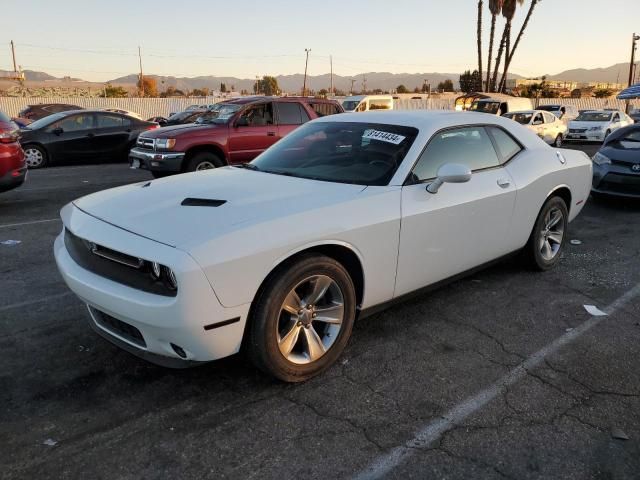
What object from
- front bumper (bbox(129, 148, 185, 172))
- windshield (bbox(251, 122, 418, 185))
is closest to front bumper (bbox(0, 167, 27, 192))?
front bumper (bbox(129, 148, 185, 172))

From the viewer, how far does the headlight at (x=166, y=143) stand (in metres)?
9.27

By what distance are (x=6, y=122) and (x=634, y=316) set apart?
8000mm

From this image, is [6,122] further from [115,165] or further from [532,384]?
[532,384]

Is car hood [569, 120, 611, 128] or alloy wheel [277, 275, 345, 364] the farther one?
car hood [569, 120, 611, 128]

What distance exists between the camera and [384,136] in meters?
3.88

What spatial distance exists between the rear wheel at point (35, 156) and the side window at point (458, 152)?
11.7m

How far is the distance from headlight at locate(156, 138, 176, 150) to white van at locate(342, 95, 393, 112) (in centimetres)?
1127

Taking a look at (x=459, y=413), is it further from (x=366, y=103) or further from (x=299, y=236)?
(x=366, y=103)

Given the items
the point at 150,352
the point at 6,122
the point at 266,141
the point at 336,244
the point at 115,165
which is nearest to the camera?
the point at 150,352

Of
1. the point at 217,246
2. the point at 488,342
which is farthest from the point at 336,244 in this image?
the point at 488,342

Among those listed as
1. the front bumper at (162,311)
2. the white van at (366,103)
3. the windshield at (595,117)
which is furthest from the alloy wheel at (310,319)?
the windshield at (595,117)

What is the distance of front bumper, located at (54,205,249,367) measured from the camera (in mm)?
2500

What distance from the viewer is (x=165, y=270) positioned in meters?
2.58

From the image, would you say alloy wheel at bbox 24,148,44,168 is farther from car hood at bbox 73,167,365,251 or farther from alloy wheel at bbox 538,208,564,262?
alloy wheel at bbox 538,208,564,262
